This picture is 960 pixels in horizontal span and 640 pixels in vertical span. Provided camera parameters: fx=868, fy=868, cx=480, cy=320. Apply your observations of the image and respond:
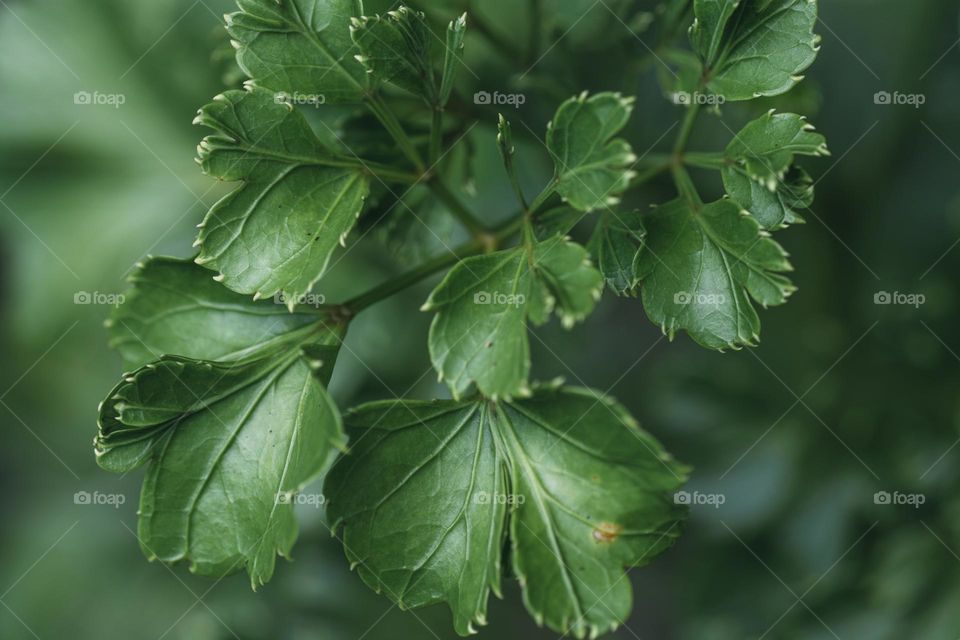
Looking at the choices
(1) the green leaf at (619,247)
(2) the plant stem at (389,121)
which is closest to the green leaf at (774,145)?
(1) the green leaf at (619,247)

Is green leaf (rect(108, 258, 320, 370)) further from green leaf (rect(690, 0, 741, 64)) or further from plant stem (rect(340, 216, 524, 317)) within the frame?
green leaf (rect(690, 0, 741, 64))

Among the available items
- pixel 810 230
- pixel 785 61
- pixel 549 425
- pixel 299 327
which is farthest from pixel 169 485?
pixel 810 230

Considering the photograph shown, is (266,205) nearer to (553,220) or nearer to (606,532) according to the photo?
(553,220)

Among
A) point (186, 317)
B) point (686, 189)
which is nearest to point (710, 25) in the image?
point (686, 189)

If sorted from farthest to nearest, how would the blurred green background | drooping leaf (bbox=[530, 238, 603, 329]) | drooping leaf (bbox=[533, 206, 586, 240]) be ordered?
the blurred green background < drooping leaf (bbox=[533, 206, 586, 240]) < drooping leaf (bbox=[530, 238, 603, 329])

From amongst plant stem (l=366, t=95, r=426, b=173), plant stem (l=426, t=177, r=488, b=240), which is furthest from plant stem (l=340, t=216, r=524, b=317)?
plant stem (l=366, t=95, r=426, b=173)

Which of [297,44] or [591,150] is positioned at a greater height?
[297,44]

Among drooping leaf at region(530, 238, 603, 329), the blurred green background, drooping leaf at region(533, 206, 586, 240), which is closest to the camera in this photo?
drooping leaf at region(530, 238, 603, 329)
